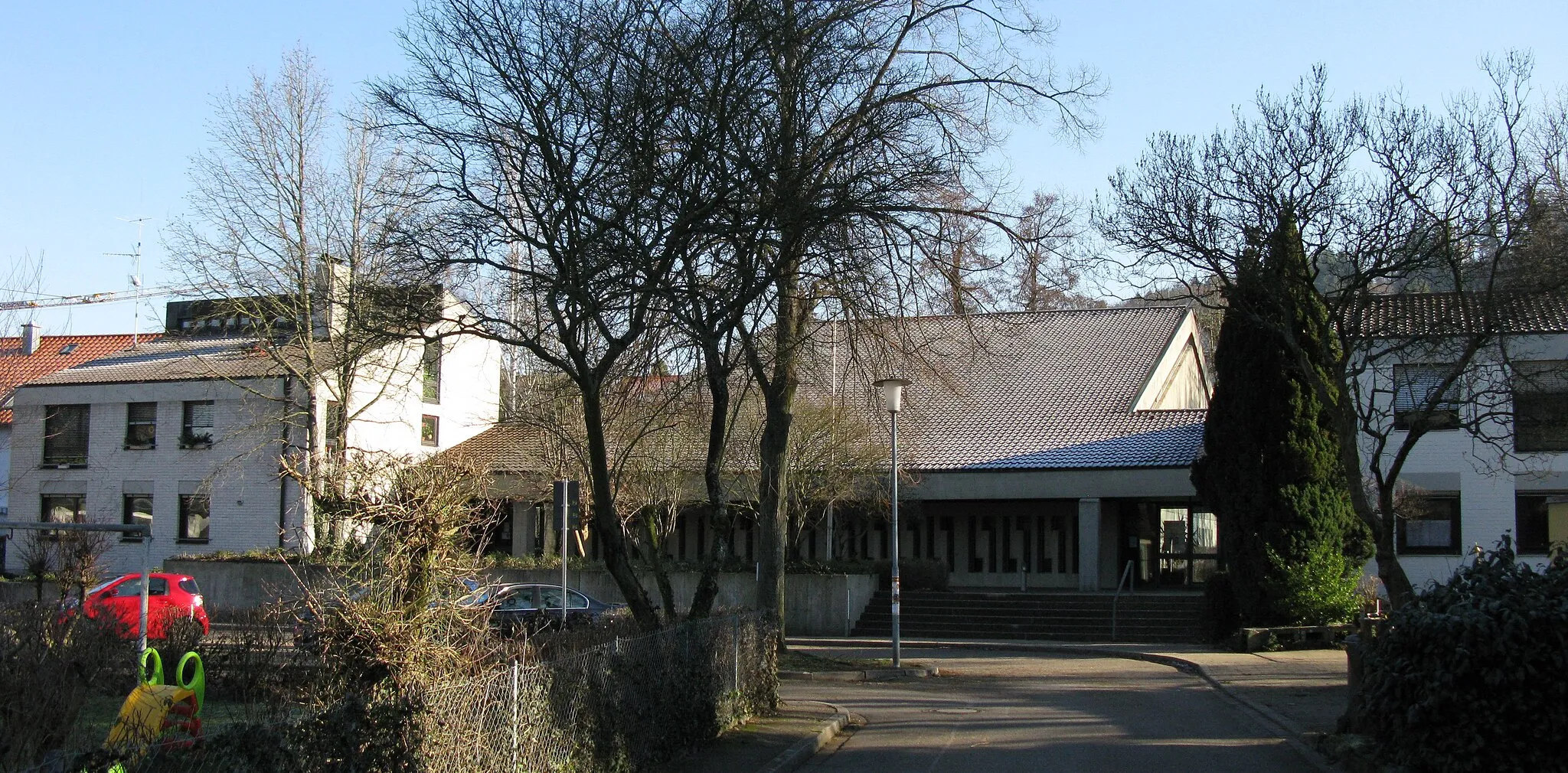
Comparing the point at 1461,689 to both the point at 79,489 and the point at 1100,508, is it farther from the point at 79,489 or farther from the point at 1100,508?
the point at 79,489

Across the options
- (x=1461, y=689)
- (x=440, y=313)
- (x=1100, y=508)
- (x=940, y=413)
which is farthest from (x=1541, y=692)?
(x=940, y=413)

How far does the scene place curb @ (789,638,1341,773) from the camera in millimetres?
12461

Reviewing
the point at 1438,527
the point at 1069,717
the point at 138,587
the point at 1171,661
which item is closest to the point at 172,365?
the point at 138,587

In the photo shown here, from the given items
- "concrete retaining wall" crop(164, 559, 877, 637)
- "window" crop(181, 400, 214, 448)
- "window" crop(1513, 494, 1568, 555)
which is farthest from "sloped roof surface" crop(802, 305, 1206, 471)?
"window" crop(181, 400, 214, 448)

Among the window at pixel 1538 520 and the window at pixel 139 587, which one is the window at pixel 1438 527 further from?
the window at pixel 139 587

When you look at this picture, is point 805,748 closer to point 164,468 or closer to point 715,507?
point 715,507

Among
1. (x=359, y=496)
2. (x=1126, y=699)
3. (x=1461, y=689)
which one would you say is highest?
(x=359, y=496)

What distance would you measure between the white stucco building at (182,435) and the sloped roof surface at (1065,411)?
1320 centimetres

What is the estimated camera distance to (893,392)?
19172 mm

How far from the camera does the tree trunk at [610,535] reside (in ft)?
39.5

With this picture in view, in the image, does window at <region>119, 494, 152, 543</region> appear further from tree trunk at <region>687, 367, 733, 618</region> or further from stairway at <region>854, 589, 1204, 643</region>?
tree trunk at <region>687, 367, 733, 618</region>

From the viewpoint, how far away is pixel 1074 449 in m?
33.4

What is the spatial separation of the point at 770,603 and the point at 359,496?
1422 cm

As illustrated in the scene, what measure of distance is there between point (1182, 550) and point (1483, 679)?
88.6ft
